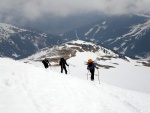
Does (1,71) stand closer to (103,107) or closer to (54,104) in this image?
(54,104)

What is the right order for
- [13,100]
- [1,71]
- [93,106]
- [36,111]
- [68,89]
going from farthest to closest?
[1,71] < [68,89] < [93,106] < [13,100] < [36,111]

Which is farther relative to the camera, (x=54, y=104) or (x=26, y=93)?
(x=26, y=93)

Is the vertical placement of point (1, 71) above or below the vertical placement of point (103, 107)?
above

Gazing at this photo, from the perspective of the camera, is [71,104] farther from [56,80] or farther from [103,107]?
[56,80]

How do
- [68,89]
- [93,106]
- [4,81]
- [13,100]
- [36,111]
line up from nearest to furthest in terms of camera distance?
[36,111]
[13,100]
[93,106]
[4,81]
[68,89]

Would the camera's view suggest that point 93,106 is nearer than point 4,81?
Yes

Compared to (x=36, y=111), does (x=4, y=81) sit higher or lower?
higher

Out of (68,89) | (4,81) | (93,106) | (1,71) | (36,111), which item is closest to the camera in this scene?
(36,111)

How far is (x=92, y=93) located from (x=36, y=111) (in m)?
7.78

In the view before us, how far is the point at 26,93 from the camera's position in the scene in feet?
62.3

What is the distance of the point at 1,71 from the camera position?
23844mm

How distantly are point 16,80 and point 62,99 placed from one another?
186 inches

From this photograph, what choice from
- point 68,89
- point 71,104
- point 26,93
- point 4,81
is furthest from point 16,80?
point 71,104

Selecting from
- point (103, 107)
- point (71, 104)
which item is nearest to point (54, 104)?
point (71, 104)
